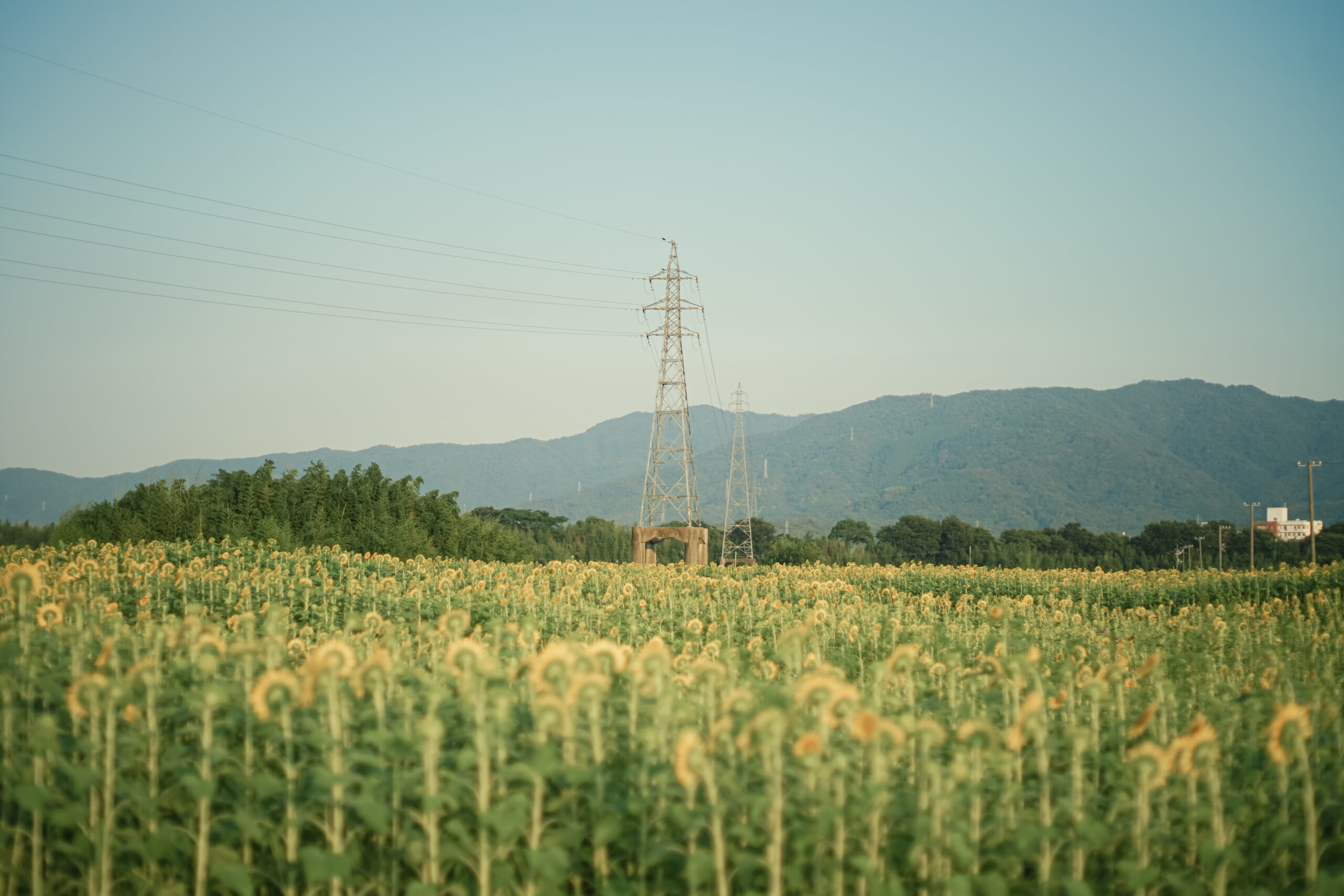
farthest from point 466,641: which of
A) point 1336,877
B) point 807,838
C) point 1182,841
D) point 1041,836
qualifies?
point 1336,877

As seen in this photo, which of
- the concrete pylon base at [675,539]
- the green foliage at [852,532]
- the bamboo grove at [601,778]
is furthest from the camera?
the green foliage at [852,532]

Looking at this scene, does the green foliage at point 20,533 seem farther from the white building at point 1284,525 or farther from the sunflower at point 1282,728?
the white building at point 1284,525

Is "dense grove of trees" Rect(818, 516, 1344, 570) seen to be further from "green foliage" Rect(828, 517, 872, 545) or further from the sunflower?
the sunflower

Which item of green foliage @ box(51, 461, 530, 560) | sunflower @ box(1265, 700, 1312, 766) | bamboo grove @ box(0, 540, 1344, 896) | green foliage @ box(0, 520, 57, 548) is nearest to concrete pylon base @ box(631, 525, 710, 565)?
green foliage @ box(51, 461, 530, 560)

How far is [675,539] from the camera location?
32.8 metres

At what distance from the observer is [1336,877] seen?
3.83m

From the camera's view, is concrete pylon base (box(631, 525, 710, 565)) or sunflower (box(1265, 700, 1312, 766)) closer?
sunflower (box(1265, 700, 1312, 766))

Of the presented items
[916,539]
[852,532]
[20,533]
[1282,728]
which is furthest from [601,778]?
[852,532]

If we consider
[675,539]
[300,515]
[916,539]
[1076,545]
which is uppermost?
[300,515]

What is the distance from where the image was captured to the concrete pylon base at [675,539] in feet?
111

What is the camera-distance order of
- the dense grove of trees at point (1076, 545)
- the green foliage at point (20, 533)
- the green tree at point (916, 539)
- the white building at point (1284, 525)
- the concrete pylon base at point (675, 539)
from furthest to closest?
the white building at point (1284, 525)
the green tree at point (916, 539)
the dense grove of trees at point (1076, 545)
the concrete pylon base at point (675, 539)
the green foliage at point (20, 533)

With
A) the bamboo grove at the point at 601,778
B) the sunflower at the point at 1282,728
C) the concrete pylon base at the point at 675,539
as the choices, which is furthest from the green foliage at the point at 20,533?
the sunflower at the point at 1282,728

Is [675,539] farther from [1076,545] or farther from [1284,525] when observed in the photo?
[1284,525]

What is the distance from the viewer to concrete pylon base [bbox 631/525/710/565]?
3384cm
